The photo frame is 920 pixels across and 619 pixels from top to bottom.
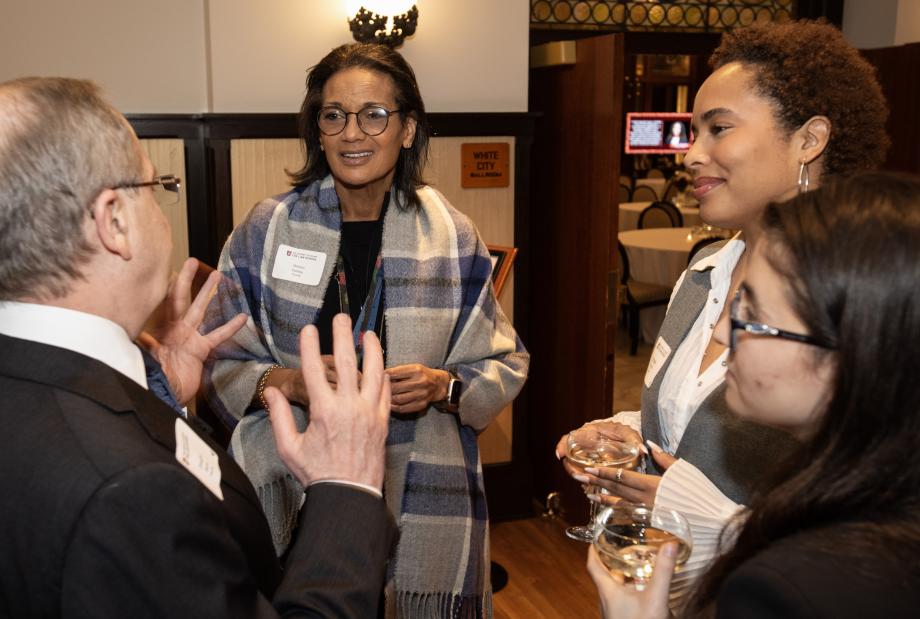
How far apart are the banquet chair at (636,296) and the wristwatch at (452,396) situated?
15.5 feet

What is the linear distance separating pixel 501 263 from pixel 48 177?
234 cm

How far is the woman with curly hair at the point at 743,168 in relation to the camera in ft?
5.71

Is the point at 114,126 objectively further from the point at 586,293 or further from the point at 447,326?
the point at 586,293

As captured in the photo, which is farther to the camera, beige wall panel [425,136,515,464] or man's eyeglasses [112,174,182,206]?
beige wall panel [425,136,515,464]

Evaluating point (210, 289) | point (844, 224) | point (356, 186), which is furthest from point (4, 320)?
point (356, 186)

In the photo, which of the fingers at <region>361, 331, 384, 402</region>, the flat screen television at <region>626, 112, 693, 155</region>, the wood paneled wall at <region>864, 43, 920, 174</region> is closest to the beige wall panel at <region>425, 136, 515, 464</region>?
the wood paneled wall at <region>864, 43, 920, 174</region>

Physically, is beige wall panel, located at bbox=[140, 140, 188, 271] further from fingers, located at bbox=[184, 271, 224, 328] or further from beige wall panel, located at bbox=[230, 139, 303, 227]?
fingers, located at bbox=[184, 271, 224, 328]

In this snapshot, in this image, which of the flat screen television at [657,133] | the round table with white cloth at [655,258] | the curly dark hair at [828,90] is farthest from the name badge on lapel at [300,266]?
the flat screen television at [657,133]

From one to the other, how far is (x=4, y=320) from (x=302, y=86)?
9.31 ft

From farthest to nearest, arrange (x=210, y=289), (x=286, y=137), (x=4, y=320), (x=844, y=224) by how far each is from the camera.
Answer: (x=286, y=137), (x=210, y=289), (x=4, y=320), (x=844, y=224)

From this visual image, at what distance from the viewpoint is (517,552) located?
3975 mm

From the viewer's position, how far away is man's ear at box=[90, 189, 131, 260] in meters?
1.16

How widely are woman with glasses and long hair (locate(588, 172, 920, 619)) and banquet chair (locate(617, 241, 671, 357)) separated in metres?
5.82

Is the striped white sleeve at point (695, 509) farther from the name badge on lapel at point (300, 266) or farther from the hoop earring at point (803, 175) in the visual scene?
the name badge on lapel at point (300, 266)
